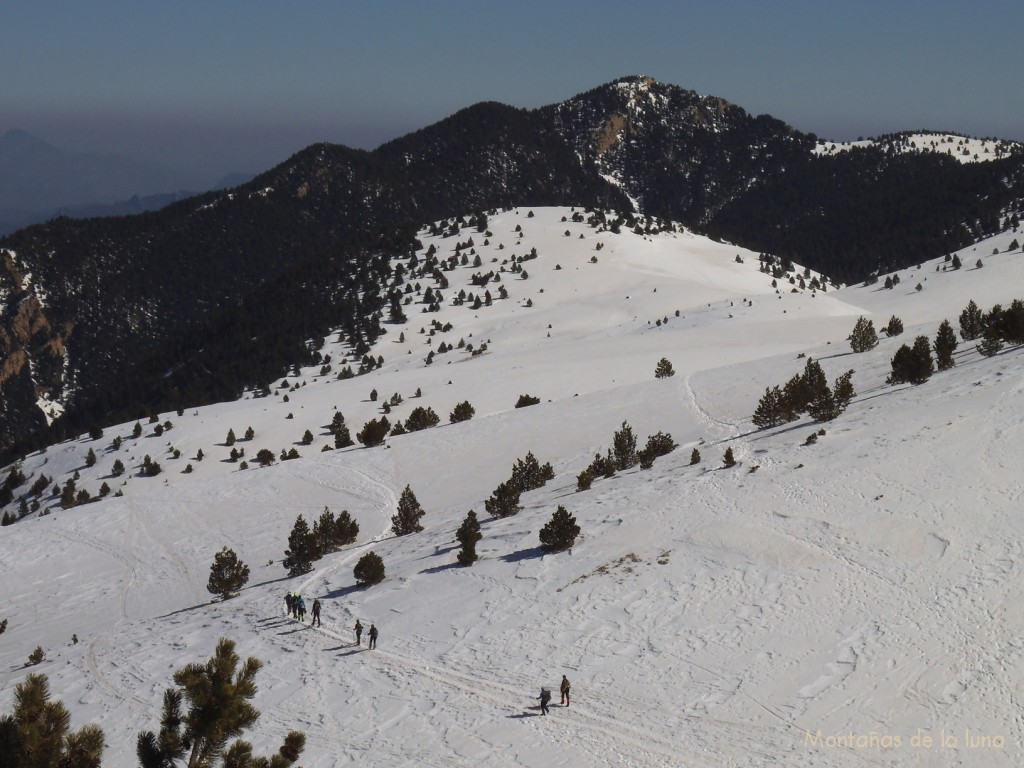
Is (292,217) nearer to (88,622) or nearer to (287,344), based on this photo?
(287,344)

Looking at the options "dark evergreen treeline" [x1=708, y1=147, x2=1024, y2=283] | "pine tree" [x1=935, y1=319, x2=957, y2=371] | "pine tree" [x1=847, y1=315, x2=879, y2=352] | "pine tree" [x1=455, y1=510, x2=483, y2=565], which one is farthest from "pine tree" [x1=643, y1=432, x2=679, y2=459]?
"dark evergreen treeline" [x1=708, y1=147, x2=1024, y2=283]

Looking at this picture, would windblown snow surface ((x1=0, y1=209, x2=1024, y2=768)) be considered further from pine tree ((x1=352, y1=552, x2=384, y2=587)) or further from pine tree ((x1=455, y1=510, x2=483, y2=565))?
pine tree ((x1=455, y1=510, x2=483, y2=565))

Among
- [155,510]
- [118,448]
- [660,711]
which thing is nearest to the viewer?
[660,711]

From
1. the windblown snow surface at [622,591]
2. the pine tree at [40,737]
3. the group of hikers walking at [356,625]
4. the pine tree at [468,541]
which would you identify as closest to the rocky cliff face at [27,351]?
the windblown snow surface at [622,591]

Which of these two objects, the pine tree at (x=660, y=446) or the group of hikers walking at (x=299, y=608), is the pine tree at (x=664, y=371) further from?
the group of hikers walking at (x=299, y=608)

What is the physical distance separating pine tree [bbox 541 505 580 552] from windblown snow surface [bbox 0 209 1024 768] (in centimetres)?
41

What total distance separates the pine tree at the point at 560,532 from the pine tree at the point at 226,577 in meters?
11.0

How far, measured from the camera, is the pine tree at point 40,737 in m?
8.39

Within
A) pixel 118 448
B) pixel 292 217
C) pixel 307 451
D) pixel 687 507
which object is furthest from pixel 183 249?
pixel 687 507

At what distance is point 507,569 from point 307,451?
28.4 m

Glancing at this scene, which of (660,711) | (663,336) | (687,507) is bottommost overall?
(660,711)

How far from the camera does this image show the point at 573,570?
76.4 ft

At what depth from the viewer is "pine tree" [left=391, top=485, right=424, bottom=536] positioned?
3225cm

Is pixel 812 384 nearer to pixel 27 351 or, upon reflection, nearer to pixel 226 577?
pixel 226 577
